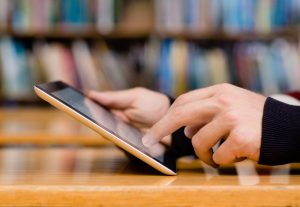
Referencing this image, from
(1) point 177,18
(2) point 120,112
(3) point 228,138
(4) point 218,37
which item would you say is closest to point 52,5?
(1) point 177,18

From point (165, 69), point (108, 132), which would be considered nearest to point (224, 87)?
point (108, 132)

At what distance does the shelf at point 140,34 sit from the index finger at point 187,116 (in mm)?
2652

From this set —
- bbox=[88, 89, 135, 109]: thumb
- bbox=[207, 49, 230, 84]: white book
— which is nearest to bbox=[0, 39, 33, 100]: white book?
bbox=[207, 49, 230, 84]: white book

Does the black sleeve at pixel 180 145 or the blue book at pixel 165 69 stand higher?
the black sleeve at pixel 180 145

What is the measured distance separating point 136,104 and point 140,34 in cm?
230

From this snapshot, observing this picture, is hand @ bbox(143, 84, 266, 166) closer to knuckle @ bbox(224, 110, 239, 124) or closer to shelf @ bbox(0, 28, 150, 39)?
knuckle @ bbox(224, 110, 239, 124)

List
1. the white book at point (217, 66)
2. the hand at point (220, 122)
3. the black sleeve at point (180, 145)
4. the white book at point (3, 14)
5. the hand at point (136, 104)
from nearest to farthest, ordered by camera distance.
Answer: the hand at point (220, 122) → the black sleeve at point (180, 145) → the hand at point (136, 104) → the white book at point (3, 14) → the white book at point (217, 66)

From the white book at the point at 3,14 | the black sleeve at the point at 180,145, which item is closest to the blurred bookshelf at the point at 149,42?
the white book at the point at 3,14

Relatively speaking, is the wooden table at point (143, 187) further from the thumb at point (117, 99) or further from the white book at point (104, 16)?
the white book at point (104, 16)

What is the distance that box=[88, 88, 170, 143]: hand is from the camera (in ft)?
3.88

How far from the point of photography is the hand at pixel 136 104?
1184mm

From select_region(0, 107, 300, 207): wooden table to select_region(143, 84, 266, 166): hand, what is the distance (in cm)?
3

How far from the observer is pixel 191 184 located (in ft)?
2.38

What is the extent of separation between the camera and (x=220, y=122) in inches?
32.0
